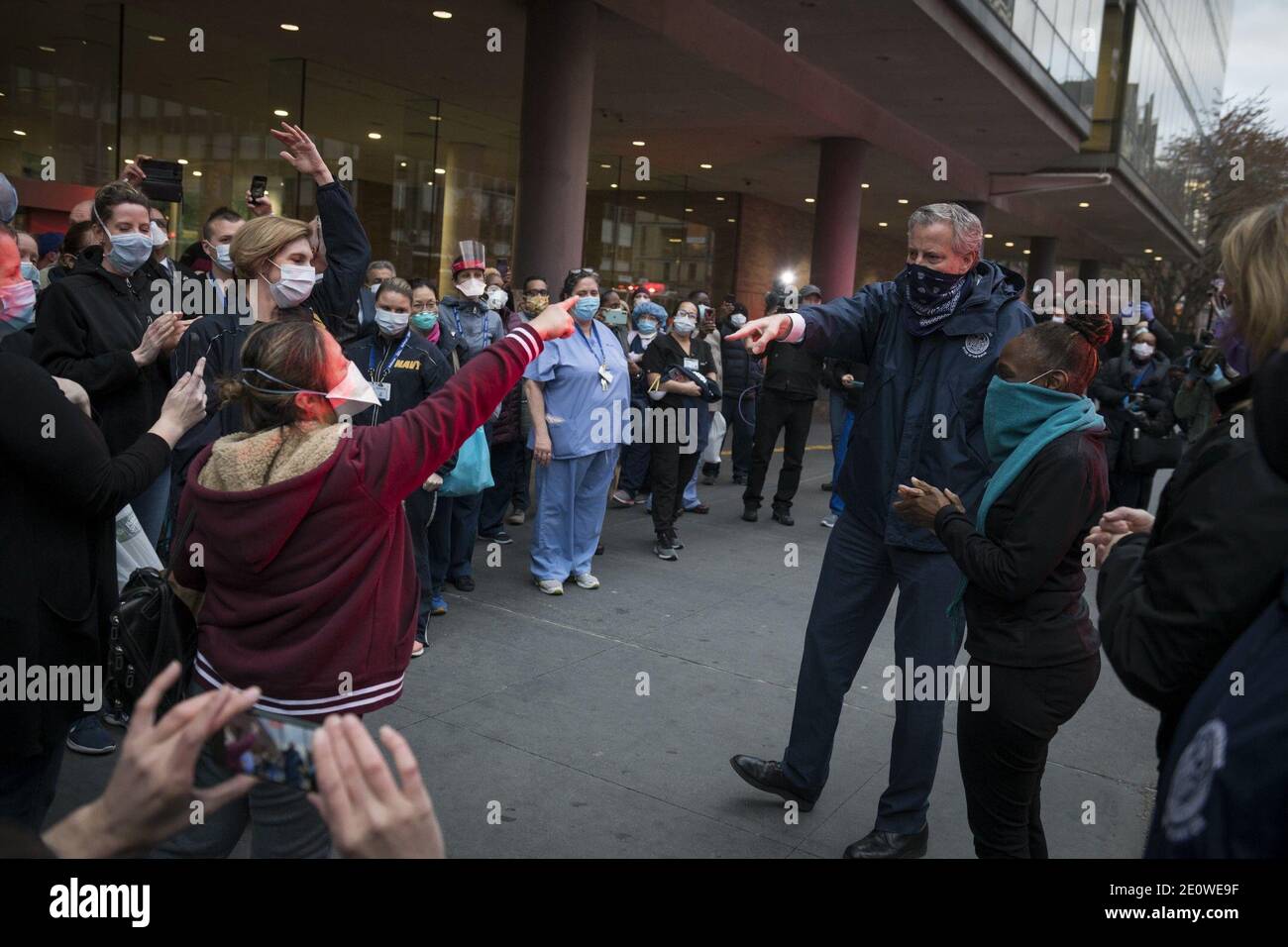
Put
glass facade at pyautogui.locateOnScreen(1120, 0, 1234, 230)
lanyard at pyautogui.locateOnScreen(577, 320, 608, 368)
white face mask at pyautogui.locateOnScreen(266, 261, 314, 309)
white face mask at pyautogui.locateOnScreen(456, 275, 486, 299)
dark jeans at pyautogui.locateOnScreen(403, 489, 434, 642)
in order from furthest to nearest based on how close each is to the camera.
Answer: glass facade at pyautogui.locateOnScreen(1120, 0, 1234, 230)
white face mask at pyautogui.locateOnScreen(456, 275, 486, 299)
lanyard at pyautogui.locateOnScreen(577, 320, 608, 368)
dark jeans at pyautogui.locateOnScreen(403, 489, 434, 642)
white face mask at pyautogui.locateOnScreen(266, 261, 314, 309)

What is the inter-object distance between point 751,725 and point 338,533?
3.12 m

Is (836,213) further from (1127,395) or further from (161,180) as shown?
(161,180)

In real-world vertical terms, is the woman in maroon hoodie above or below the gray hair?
below

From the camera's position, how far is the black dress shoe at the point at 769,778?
424 centimetres

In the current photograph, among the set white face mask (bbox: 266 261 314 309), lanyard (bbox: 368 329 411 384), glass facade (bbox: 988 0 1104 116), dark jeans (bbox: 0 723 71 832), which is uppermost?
glass facade (bbox: 988 0 1104 116)

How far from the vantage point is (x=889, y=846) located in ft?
12.6

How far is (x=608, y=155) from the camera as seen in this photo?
2081 cm

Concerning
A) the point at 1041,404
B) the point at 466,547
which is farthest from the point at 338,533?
the point at 466,547

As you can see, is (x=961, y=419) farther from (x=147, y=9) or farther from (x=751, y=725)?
(x=147, y=9)

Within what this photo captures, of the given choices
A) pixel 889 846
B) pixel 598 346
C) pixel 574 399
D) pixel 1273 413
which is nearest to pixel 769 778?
pixel 889 846

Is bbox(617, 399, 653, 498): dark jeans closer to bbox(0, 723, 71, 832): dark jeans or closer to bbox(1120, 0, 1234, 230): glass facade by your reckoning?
bbox(0, 723, 71, 832): dark jeans

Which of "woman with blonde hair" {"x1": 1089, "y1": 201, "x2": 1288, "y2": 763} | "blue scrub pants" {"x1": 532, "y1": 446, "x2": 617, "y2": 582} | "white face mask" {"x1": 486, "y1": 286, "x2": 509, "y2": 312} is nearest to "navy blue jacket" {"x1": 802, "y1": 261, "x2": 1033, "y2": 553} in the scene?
"woman with blonde hair" {"x1": 1089, "y1": 201, "x2": 1288, "y2": 763}

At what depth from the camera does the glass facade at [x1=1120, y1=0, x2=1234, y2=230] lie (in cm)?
2550

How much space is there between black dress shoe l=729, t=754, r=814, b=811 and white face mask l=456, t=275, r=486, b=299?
182 inches
